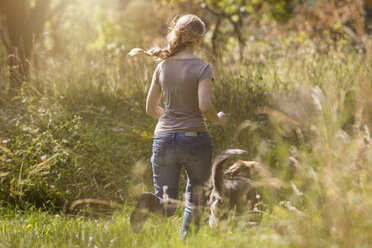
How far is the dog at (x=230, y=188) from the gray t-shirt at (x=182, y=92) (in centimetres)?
31

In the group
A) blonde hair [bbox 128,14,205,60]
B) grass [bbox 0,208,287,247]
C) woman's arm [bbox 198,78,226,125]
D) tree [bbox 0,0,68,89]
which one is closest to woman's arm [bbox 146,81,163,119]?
blonde hair [bbox 128,14,205,60]

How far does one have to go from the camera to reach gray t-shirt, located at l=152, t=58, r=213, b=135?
10.5 ft

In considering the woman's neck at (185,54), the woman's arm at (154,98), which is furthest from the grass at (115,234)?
the woman's neck at (185,54)

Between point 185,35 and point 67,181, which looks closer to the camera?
point 185,35

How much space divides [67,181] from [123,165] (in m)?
0.59

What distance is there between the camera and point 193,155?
3.21m

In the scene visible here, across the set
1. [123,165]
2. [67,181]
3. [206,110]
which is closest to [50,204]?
[67,181]

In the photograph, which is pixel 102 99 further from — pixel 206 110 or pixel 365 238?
pixel 365 238

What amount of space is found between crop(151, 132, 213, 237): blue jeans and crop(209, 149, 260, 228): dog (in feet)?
0.42

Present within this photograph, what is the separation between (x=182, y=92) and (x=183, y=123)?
0.68ft

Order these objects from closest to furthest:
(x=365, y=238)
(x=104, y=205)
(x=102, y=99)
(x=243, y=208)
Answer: (x=365, y=238), (x=243, y=208), (x=104, y=205), (x=102, y=99)

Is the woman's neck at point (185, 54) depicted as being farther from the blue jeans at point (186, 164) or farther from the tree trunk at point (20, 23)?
the tree trunk at point (20, 23)

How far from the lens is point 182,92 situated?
3.26 m

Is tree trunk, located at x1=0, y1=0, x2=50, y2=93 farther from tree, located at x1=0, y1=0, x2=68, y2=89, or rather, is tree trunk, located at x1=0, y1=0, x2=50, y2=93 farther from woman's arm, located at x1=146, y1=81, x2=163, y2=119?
woman's arm, located at x1=146, y1=81, x2=163, y2=119
